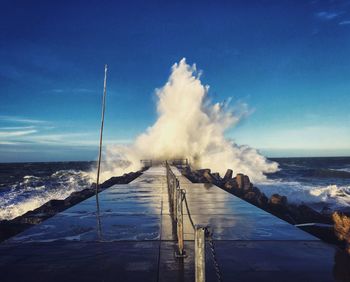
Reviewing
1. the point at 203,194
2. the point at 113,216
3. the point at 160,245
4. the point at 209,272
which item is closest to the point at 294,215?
the point at 203,194

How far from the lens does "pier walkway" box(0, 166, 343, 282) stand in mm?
4344

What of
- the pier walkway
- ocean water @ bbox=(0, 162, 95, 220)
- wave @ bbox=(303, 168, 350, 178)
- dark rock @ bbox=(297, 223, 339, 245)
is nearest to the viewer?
the pier walkway

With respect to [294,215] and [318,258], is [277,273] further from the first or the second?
[294,215]

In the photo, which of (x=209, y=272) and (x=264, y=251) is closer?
(x=209, y=272)

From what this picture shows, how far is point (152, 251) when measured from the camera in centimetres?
529

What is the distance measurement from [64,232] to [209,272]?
3.36 metres

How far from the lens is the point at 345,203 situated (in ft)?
59.9

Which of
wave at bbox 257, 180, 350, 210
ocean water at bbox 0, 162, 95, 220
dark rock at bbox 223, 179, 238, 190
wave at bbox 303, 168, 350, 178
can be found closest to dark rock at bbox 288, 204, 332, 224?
dark rock at bbox 223, 179, 238, 190

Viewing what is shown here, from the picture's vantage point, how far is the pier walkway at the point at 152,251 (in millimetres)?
4344

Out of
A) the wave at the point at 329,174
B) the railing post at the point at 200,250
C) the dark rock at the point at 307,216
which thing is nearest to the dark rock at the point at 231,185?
the dark rock at the point at 307,216

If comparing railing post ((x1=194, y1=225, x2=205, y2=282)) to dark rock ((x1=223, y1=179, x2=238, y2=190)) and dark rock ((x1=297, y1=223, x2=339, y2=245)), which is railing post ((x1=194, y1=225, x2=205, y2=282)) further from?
dark rock ((x1=223, y1=179, x2=238, y2=190))

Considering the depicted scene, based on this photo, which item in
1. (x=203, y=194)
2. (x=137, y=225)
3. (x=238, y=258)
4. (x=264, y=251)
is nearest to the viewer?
(x=238, y=258)

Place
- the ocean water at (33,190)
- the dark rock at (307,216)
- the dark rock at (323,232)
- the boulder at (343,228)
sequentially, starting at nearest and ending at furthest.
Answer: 1. the boulder at (343,228)
2. the dark rock at (323,232)
3. the dark rock at (307,216)
4. the ocean water at (33,190)

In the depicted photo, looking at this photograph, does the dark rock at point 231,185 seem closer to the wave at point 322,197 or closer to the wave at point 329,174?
the wave at point 322,197
